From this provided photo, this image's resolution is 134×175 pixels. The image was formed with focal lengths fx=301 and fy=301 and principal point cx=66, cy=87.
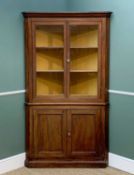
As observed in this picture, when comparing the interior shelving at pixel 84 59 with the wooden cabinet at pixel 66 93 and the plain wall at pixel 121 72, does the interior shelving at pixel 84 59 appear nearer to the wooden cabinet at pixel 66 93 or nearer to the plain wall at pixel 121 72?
the wooden cabinet at pixel 66 93

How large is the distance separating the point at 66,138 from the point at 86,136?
0.83 feet

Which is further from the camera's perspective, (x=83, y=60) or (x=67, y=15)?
(x=83, y=60)

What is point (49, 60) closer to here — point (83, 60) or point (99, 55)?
point (83, 60)

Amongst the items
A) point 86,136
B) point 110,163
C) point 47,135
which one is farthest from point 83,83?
point 110,163

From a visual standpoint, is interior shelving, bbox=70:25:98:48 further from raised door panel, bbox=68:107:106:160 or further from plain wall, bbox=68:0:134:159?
raised door panel, bbox=68:107:106:160

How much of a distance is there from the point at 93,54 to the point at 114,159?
4.40 ft

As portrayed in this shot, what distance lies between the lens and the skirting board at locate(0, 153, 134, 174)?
3.61m

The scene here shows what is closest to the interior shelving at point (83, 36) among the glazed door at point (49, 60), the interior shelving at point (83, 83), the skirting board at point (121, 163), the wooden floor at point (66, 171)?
the glazed door at point (49, 60)

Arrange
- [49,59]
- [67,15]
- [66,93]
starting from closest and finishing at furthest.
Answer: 1. [67,15]
2. [66,93]
3. [49,59]

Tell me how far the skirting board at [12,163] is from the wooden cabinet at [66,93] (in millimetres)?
132

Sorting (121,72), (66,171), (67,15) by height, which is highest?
(67,15)

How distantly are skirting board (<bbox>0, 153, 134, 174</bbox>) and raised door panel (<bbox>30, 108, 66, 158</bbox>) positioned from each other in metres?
0.20

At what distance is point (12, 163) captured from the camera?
373 cm

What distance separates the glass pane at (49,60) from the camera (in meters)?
3.73
